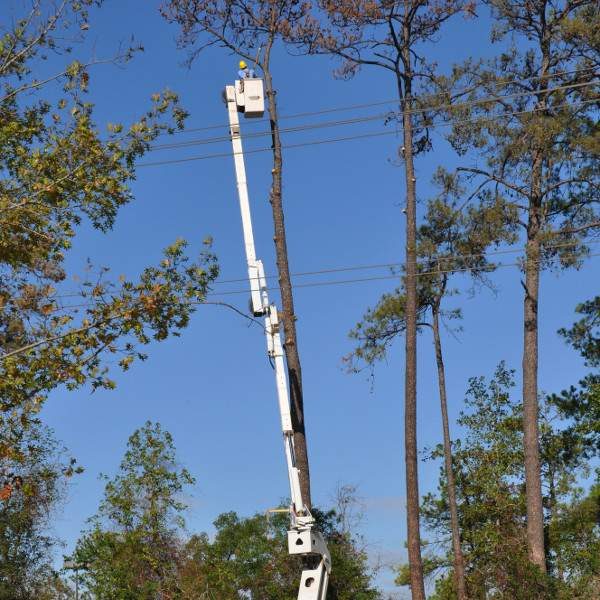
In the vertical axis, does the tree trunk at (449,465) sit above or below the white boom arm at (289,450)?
above

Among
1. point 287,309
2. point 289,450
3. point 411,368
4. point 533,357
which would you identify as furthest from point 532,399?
point 289,450

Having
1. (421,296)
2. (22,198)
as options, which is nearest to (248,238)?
(22,198)

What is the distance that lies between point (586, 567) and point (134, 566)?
36.0ft

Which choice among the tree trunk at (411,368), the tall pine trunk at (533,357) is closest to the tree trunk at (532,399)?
the tall pine trunk at (533,357)

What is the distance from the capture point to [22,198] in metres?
11.4

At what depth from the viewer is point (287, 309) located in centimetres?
1703

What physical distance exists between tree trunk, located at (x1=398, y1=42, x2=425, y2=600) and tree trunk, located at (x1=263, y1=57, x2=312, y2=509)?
11.5ft

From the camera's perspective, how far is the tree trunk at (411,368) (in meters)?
18.6

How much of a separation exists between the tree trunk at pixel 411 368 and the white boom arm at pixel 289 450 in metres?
7.18

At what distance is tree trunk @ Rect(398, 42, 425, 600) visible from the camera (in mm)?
18562

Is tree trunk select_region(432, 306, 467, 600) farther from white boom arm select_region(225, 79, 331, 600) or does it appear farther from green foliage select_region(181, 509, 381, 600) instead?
white boom arm select_region(225, 79, 331, 600)

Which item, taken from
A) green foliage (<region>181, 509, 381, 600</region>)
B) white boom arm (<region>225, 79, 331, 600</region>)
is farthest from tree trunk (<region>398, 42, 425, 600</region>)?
white boom arm (<region>225, 79, 331, 600</region>)

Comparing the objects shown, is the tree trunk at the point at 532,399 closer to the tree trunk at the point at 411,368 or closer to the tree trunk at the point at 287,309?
the tree trunk at the point at 411,368

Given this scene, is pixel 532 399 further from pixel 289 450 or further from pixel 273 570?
pixel 289 450
